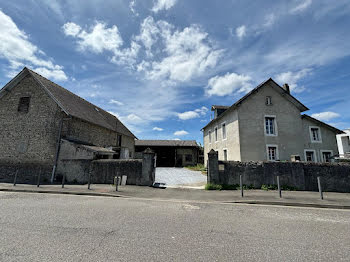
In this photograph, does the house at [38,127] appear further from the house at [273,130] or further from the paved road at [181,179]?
the house at [273,130]

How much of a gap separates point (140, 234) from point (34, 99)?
16662 millimetres

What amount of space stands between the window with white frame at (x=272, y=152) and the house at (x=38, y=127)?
14066 mm

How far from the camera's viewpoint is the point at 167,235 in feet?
11.8

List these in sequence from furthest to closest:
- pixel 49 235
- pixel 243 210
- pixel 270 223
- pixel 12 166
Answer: pixel 12 166 → pixel 243 210 → pixel 270 223 → pixel 49 235

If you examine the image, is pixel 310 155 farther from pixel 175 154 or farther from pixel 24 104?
pixel 24 104

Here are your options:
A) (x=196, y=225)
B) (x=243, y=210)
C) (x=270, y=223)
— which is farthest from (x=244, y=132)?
(x=196, y=225)

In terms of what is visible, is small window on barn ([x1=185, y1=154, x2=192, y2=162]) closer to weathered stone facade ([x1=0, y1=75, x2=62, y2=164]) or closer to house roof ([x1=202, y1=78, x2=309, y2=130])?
house roof ([x1=202, y1=78, x2=309, y2=130])

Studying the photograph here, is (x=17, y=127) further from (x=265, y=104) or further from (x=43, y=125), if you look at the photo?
(x=265, y=104)

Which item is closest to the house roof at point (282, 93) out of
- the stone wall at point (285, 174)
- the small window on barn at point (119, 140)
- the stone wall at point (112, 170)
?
the stone wall at point (285, 174)

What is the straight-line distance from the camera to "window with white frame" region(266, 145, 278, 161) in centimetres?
1518

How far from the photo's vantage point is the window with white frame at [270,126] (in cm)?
1566

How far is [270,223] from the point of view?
4.55m

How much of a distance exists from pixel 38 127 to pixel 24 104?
2933mm

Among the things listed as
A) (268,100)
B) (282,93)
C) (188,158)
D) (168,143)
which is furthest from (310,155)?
(168,143)
